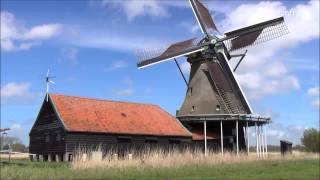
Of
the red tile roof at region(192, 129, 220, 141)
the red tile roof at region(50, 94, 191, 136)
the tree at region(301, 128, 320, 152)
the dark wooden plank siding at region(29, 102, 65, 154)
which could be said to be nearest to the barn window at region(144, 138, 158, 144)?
the red tile roof at region(50, 94, 191, 136)

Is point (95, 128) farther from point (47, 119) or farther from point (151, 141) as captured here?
point (151, 141)

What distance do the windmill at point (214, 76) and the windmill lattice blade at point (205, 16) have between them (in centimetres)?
30

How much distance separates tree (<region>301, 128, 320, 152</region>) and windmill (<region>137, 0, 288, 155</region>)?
18.1 meters

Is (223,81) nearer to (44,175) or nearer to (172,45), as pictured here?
(172,45)

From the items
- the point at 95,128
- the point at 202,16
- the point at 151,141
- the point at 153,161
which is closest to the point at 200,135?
the point at 151,141

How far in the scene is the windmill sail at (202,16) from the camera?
39750mm

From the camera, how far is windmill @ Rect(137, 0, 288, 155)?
37.9m

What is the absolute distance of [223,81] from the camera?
129 feet

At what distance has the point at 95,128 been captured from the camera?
33.1 meters

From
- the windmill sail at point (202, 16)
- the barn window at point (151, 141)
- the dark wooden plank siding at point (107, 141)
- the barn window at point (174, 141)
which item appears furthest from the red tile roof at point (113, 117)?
the windmill sail at point (202, 16)

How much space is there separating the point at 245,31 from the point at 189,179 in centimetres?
2181

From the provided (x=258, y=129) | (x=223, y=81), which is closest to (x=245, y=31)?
(x=223, y=81)

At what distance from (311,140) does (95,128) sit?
3175cm

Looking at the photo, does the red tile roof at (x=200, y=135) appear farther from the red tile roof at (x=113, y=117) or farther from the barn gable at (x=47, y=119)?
the barn gable at (x=47, y=119)
